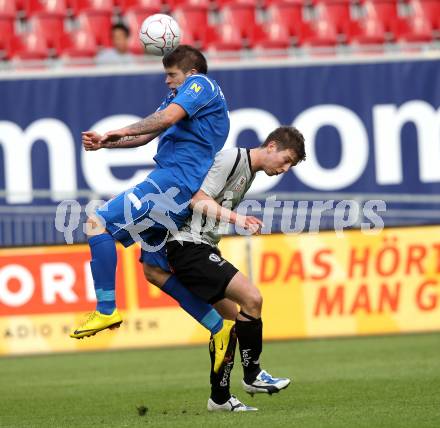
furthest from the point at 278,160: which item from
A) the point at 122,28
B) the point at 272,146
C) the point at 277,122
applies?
the point at 122,28

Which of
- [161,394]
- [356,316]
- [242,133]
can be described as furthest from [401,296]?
[161,394]

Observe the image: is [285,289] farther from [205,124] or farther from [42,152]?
[205,124]

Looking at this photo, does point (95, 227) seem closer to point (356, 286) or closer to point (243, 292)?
point (243, 292)

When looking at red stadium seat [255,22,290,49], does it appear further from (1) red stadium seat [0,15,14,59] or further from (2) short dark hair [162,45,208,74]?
(2) short dark hair [162,45,208,74]

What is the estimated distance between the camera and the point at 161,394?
925 cm

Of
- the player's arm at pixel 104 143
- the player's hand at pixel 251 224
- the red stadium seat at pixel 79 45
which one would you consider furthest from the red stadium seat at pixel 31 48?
the player's hand at pixel 251 224

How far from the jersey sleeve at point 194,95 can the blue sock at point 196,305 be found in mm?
1224

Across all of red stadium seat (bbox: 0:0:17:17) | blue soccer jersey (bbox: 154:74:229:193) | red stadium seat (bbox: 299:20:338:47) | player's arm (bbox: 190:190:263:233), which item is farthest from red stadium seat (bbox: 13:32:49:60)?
player's arm (bbox: 190:190:263:233)

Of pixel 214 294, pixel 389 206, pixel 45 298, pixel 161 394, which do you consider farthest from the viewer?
pixel 389 206

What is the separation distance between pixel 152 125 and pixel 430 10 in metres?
12.3

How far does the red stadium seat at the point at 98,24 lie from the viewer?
718 inches

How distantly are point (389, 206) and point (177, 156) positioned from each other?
8.65m

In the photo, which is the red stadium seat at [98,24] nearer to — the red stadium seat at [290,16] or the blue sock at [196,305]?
the red stadium seat at [290,16]

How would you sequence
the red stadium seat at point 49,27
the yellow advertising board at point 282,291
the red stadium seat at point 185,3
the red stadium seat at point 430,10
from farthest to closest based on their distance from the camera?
the red stadium seat at point 430,10 → the red stadium seat at point 185,3 → the red stadium seat at point 49,27 → the yellow advertising board at point 282,291
